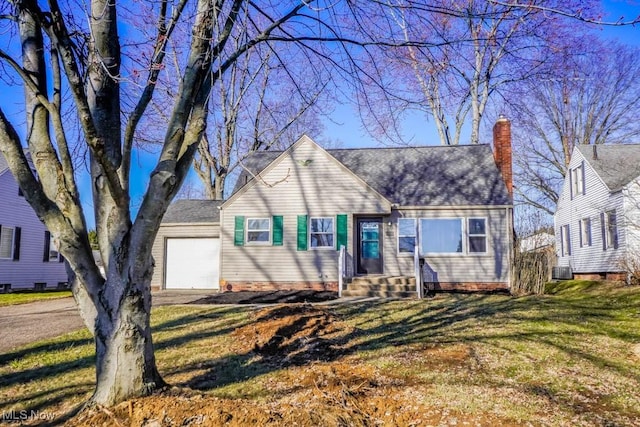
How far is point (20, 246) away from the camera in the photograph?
700 inches

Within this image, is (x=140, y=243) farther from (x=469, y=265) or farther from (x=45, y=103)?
(x=469, y=265)

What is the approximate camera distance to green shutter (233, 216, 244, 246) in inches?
566

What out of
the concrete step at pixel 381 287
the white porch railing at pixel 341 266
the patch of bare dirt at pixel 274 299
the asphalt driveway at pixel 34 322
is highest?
the white porch railing at pixel 341 266

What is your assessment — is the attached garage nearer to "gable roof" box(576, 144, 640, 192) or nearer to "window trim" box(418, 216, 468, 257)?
"window trim" box(418, 216, 468, 257)

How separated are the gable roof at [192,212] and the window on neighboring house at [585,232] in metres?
17.1

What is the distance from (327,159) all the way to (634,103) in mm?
23098

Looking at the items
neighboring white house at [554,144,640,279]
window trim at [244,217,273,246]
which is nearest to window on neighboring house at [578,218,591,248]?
neighboring white house at [554,144,640,279]

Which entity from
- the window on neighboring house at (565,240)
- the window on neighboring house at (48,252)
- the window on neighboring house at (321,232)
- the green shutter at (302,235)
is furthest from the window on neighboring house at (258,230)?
the window on neighboring house at (565,240)

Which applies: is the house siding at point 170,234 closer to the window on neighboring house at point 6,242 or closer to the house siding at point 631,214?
the window on neighboring house at point 6,242

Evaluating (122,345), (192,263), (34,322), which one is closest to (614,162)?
(192,263)

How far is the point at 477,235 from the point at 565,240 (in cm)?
1304

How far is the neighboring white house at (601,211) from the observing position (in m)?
16.4

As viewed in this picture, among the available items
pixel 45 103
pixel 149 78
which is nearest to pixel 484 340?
pixel 149 78

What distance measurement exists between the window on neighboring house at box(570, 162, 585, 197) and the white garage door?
57.6 ft
